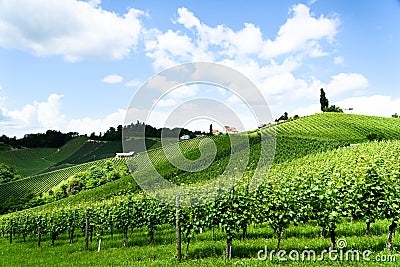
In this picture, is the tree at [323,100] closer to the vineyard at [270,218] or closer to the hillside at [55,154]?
the hillside at [55,154]

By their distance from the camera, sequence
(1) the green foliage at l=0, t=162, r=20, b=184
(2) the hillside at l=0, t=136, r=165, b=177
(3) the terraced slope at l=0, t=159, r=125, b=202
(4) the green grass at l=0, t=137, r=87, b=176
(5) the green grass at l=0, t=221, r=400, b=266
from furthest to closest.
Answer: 1. (4) the green grass at l=0, t=137, r=87, b=176
2. (2) the hillside at l=0, t=136, r=165, b=177
3. (1) the green foliage at l=0, t=162, r=20, b=184
4. (3) the terraced slope at l=0, t=159, r=125, b=202
5. (5) the green grass at l=0, t=221, r=400, b=266

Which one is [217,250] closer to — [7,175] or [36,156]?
[7,175]

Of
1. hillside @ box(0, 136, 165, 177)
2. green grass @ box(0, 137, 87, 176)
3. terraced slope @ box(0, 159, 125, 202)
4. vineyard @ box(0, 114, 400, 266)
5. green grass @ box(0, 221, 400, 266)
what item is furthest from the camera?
green grass @ box(0, 137, 87, 176)

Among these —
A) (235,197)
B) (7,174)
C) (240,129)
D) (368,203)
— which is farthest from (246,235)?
(7,174)

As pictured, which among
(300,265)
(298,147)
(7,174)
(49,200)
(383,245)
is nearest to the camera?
(300,265)

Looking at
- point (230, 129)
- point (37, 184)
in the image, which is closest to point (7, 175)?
point (37, 184)

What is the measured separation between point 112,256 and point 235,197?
18.4 feet

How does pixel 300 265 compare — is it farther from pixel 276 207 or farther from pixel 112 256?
pixel 112 256

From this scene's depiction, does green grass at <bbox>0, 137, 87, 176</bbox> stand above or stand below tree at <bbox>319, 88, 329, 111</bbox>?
below

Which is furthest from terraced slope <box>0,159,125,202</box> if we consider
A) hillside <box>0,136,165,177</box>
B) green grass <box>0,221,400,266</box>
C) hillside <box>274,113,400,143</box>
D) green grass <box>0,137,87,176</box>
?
green grass <box>0,221,400,266</box>

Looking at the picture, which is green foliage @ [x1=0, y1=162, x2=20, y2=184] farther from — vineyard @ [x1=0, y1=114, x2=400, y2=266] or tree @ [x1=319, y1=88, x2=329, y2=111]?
tree @ [x1=319, y1=88, x2=329, y2=111]

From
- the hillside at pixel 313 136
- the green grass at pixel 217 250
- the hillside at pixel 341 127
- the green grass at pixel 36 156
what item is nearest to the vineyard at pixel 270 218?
the green grass at pixel 217 250

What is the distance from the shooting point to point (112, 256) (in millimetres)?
13398

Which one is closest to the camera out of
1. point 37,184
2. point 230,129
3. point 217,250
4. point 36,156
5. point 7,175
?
point 230,129
